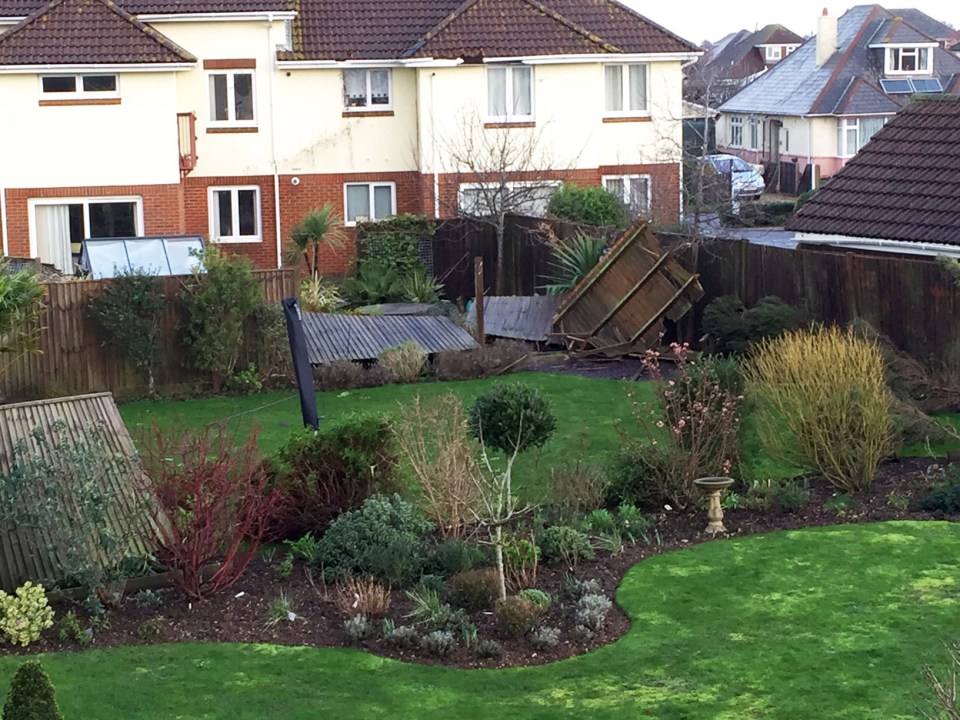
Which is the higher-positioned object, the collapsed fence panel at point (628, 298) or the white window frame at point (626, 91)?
the white window frame at point (626, 91)

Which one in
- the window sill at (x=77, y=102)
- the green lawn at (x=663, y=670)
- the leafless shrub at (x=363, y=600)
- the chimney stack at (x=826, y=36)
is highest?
the chimney stack at (x=826, y=36)

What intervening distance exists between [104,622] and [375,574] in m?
2.15

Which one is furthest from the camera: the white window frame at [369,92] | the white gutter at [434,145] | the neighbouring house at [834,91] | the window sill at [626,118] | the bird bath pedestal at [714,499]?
the neighbouring house at [834,91]

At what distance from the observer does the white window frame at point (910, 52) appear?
67.1 m

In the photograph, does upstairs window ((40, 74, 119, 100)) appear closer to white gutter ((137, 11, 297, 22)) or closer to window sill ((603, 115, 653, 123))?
white gutter ((137, 11, 297, 22))

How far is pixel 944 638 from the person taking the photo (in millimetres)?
10930

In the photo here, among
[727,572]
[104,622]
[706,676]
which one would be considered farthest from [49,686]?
[727,572]

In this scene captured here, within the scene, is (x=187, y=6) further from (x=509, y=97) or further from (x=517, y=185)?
(x=517, y=185)

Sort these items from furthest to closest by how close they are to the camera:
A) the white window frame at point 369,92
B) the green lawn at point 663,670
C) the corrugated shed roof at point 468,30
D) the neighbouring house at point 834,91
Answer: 1. the neighbouring house at point 834,91
2. the white window frame at point 369,92
3. the corrugated shed roof at point 468,30
4. the green lawn at point 663,670

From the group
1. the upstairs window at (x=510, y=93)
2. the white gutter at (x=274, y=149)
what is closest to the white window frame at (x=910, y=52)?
the upstairs window at (x=510, y=93)

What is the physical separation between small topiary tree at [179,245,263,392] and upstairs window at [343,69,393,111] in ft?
49.7

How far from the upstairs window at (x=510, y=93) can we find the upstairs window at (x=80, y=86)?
8.79 meters

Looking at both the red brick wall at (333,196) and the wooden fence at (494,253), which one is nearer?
the wooden fence at (494,253)

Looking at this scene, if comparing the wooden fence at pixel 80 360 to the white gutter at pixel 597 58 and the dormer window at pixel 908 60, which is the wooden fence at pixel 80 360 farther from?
the dormer window at pixel 908 60
